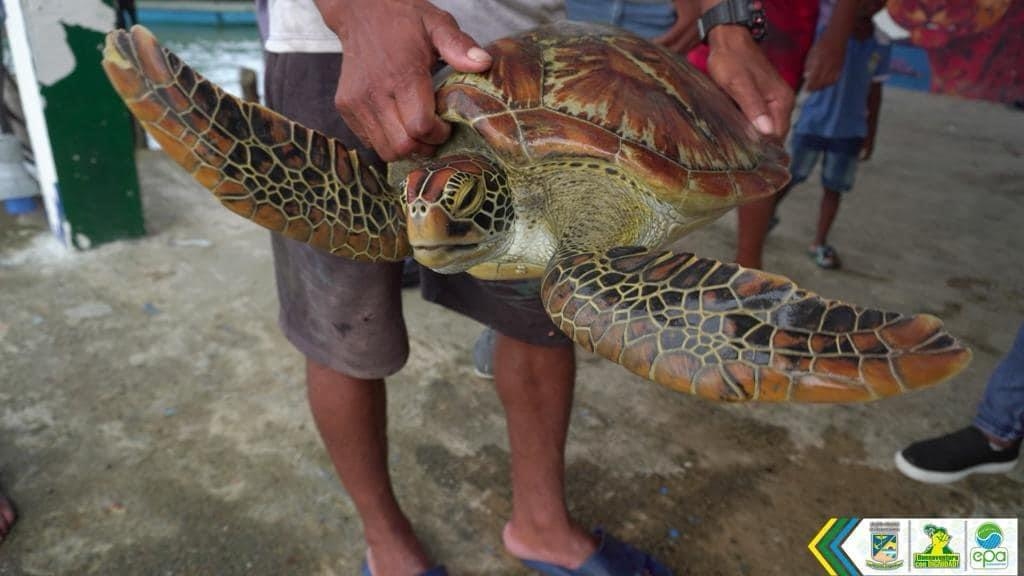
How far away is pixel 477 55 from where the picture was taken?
2.96ft

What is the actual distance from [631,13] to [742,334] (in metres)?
1.33

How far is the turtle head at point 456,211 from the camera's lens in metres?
0.89

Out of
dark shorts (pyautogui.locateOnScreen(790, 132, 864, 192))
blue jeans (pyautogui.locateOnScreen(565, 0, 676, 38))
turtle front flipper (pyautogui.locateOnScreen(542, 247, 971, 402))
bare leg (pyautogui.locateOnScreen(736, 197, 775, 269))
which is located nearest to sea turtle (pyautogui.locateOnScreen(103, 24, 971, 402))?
turtle front flipper (pyautogui.locateOnScreen(542, 247, 971, 402))

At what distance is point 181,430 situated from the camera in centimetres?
164

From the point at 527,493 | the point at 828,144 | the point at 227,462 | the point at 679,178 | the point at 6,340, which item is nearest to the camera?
the point at 679,178

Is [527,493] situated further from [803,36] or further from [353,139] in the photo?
[803,36]

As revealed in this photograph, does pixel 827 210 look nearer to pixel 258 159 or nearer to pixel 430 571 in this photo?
pixel 430 571

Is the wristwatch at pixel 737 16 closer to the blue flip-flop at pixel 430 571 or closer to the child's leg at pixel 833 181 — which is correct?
the blue flip-flop at pixel 430 571

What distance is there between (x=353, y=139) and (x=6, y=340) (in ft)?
5.06

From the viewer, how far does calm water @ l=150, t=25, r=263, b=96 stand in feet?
24.3

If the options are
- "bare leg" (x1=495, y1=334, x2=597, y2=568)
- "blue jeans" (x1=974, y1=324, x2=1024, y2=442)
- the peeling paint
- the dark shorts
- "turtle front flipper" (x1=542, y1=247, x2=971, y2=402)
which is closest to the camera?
"turtle front flipper" (x1=542, y1=247, x2=971, y2=402)

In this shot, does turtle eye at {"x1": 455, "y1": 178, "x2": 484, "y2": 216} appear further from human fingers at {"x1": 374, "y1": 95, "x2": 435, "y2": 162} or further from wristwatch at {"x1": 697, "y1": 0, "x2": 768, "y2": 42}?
wristwatch at {"x1": 697, "y1": 0, "x2": 768, "y2": 42}

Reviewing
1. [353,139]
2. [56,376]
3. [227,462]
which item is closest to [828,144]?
[353,139]

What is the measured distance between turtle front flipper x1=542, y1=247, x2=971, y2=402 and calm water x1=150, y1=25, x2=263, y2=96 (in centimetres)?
626
